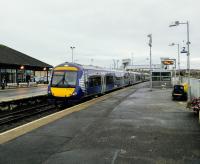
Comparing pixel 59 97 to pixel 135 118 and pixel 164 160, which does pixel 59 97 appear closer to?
pixel 135 118

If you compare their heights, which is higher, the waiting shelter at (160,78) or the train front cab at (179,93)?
the waiting shelter at (160,78)

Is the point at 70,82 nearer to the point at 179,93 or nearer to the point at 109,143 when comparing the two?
the point at 179,93

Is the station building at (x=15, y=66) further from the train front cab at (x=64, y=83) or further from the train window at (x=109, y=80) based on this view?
the train front cab at (x=64, y=83)

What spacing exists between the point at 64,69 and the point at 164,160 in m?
14.2

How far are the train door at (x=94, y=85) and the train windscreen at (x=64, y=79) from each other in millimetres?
2533

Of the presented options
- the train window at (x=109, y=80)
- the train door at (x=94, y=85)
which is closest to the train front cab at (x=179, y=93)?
the train door at (x=94, y=85)

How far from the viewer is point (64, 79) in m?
19.9

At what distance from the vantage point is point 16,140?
902 cm

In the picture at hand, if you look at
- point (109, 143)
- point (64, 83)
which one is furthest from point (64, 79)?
point (109, 143)

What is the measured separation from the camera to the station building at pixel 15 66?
1748 inches

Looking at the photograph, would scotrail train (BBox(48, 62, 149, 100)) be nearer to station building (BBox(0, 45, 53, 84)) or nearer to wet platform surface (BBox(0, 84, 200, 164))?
wet platform surface (BBox(0, 84, 200, 164))

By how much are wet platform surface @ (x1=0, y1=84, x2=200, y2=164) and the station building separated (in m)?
32.6

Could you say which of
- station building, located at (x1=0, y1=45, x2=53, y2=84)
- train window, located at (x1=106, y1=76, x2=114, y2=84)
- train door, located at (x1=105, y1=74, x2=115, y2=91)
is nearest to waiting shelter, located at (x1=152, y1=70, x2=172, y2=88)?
train door, located at (x1=105, y1=74, x2=115, y2=91)

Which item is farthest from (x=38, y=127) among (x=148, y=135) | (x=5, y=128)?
(x=148, y=135)
